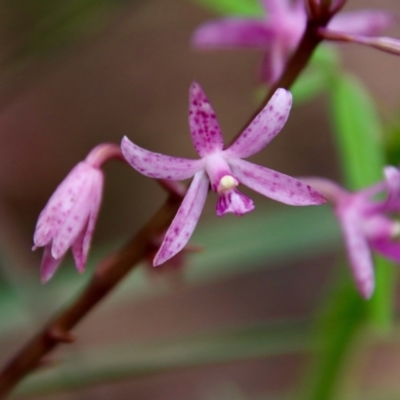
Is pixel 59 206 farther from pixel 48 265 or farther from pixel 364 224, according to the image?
pixel 364 224

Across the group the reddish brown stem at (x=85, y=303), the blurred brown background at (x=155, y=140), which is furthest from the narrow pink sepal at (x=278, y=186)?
the blurred brown background at (x=155, y=140)

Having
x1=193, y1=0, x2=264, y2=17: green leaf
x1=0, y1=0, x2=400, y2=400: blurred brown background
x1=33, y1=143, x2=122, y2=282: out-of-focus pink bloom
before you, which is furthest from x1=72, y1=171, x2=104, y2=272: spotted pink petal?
x1=0, y1=0, x2=400, y2=400: blurred brown background

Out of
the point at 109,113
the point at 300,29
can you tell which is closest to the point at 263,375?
the point at 109,113

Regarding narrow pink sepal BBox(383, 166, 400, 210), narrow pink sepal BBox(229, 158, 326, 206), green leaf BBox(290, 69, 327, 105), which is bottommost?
green leaf BBox(290, 69, 327, 105)

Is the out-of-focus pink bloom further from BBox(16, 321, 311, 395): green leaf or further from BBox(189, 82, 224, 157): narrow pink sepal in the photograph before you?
BBox(16, 321, 311, 395): green leaf

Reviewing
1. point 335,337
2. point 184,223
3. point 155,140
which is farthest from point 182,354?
point 155,140
